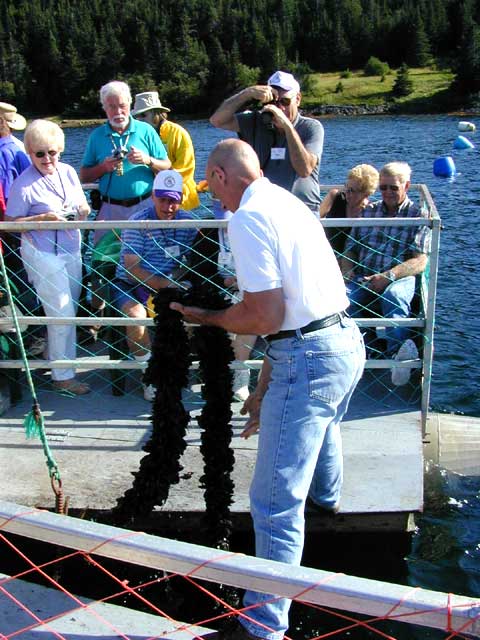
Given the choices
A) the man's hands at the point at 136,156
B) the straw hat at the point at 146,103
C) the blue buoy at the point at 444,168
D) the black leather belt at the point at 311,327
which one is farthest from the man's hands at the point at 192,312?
the blue buoy at the point at 444,168

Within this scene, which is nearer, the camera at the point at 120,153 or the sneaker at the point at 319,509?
the sneaker at the point at 319,509

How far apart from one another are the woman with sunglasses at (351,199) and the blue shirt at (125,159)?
135cm

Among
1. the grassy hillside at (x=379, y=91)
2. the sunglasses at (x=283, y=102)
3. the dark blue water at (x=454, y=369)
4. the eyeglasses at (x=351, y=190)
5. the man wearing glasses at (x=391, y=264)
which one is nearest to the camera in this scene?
the dark blue water at (x=454, y=369)

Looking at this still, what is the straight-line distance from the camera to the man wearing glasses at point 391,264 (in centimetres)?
546

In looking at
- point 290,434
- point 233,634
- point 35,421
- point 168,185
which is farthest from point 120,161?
point 233,634

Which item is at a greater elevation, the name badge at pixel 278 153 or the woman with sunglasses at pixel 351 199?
the name badge at pixel 278 153

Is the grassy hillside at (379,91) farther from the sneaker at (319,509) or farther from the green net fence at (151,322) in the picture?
the sneaker at (319,509)

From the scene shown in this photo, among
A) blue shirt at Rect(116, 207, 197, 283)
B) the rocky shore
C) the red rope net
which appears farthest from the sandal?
the rocky shore

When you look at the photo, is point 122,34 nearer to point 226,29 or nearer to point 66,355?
point 226,29

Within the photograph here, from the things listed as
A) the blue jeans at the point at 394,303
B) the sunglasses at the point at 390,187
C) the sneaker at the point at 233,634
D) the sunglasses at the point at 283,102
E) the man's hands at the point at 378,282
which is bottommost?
the sneaker at the point at 233,634

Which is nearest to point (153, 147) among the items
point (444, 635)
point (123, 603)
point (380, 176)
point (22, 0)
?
point (380, 176)

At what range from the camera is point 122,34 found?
110 m

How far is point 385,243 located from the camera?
577 centimetres

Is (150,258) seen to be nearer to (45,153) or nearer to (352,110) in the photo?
(45,153)
